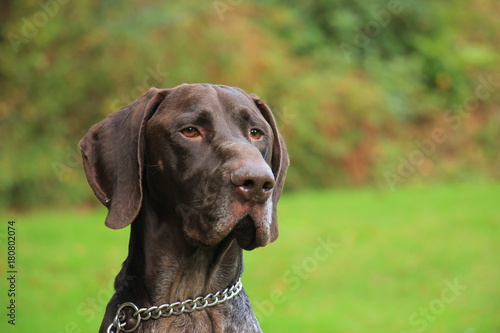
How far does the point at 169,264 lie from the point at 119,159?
0.59 m

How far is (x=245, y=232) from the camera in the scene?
379 centimetres

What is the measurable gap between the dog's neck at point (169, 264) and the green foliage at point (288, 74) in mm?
9962

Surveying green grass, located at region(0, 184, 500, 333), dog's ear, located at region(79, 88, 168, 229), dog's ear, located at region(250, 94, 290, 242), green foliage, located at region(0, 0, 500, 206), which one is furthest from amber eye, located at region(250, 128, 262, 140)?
green foliage, located at region(0, 0, 500, 206)

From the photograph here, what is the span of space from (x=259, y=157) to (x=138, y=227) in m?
0.84

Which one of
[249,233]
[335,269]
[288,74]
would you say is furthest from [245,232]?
[288,74]

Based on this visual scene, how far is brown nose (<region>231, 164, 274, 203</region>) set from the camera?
140 inches

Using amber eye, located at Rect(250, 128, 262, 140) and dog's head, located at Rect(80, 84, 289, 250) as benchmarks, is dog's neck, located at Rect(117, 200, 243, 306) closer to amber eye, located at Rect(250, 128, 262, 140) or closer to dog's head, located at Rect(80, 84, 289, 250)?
dog's head, located at Rect(80, 84, 289, 250)

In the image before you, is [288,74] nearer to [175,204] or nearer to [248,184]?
[175,204]

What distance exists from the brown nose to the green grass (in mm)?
4090

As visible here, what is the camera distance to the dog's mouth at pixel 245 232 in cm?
371

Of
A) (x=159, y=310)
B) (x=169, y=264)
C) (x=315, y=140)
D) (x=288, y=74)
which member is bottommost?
(x=315, y=140)

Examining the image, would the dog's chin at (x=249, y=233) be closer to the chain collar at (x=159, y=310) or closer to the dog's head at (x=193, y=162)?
the dog's head at (x=193, y=162)

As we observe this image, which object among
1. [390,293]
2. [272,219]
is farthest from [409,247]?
[272,219]

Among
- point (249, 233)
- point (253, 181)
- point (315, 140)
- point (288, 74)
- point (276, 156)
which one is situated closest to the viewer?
point (253, 181)
